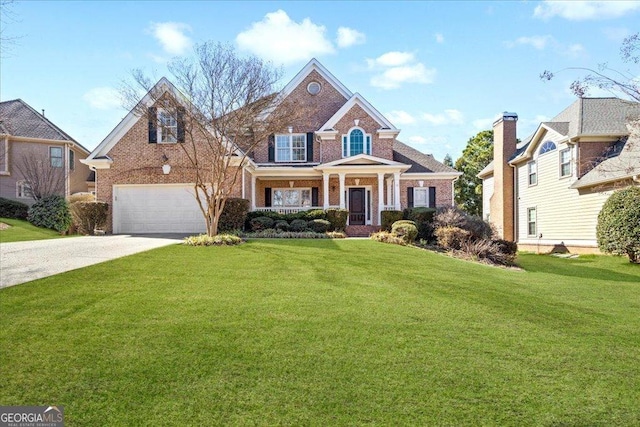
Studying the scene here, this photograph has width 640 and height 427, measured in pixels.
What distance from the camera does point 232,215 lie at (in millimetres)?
19688

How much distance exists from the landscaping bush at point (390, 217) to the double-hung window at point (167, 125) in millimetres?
10316

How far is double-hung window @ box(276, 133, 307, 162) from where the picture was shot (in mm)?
25875

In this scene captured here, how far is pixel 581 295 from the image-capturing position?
9.37 meters

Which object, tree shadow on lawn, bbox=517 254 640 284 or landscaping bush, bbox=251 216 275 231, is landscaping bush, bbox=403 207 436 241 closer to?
tree shadow on lawn, bbox=517 254 640 284

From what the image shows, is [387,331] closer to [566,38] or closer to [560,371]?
[560,371]

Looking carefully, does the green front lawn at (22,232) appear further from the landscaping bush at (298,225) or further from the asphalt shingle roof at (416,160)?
the asphalt shingle roof at (416,160)

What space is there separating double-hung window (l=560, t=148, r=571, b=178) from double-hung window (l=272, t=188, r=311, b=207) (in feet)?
43.2

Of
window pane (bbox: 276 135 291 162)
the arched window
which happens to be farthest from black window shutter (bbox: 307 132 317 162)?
the arched window

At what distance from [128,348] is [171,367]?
2.59 ft

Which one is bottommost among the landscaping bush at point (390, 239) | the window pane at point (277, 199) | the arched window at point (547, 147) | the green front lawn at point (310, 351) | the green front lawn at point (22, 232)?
the green front lawn at point (310, 351)

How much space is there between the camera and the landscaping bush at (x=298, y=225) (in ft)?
66.9

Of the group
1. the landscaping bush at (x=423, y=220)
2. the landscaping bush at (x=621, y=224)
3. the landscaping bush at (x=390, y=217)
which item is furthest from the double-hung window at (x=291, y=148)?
the landscaping bush at (x=621, y=224)

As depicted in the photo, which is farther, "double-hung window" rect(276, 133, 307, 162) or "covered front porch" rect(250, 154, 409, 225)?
"double-hung window" rect(276, 133, 307, 162)

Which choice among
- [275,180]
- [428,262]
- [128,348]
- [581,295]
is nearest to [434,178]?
[275,180]
